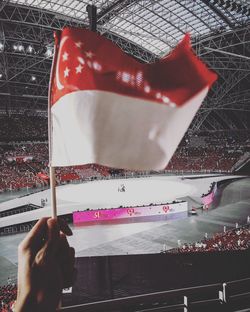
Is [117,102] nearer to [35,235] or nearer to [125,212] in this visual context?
[35,235]

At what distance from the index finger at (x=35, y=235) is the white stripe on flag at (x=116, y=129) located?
1396 mm

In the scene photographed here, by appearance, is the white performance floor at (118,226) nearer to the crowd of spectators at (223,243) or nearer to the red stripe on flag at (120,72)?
the crowd of spectators at (223,243)

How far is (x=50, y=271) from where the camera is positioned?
2.38 m

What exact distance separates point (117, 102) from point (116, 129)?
34cm

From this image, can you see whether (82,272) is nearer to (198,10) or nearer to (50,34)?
(198,10)

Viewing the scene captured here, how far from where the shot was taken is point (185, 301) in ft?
13.6

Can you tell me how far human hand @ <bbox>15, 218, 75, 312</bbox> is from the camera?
7.28 ft

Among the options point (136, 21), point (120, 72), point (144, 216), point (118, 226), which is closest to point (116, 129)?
point (120, 72)

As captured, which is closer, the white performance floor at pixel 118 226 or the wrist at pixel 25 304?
the wrist at pixel 25 304

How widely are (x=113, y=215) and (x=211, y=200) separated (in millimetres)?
11550

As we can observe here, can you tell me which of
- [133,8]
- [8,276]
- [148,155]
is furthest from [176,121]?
[133,8]

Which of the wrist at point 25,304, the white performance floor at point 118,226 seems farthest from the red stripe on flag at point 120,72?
the white performance floor at point 118,226

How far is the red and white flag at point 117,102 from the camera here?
3.69 m

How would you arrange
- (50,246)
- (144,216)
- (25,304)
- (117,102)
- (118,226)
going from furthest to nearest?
(144,216)
(118,226)
(117,102)
(50,246)
(25,304)
